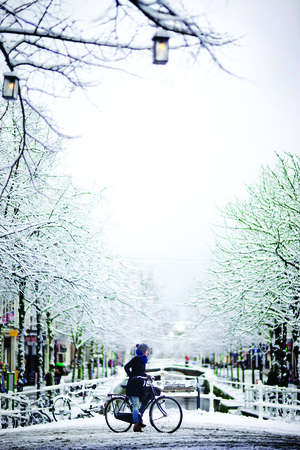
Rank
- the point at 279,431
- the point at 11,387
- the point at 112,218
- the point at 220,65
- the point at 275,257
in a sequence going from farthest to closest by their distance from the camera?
the point at 112,218, the point at 11,387, the point at 275,257, the point at 279,431, the point at 220,65

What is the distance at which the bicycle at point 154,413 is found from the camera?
A: 374 inches

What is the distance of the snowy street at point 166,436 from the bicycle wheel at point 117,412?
6.4 inches

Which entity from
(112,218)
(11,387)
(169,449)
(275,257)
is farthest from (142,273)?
(169,449)

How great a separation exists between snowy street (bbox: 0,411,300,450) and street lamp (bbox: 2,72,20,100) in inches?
222

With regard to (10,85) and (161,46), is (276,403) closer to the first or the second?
(10,85)

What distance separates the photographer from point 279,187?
56.0 feet

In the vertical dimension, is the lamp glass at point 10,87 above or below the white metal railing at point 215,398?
above

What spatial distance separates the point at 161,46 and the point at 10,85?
2482 millimetres

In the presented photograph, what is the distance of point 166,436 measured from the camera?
9.23m

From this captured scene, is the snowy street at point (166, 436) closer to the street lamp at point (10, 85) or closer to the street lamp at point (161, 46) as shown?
the street lamp at point (10, 85)

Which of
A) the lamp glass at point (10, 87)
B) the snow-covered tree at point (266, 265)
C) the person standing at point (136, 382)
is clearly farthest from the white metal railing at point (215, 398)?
the lamp glass at point (10, 87)

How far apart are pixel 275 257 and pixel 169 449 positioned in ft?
27.6

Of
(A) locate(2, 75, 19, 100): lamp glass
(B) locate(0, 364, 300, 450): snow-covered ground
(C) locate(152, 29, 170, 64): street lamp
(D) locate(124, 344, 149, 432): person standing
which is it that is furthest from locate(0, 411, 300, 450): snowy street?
(C) locate(152, 29, 170, 64): street lamp

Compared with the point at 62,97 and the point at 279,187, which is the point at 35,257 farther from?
the point at 279,187
